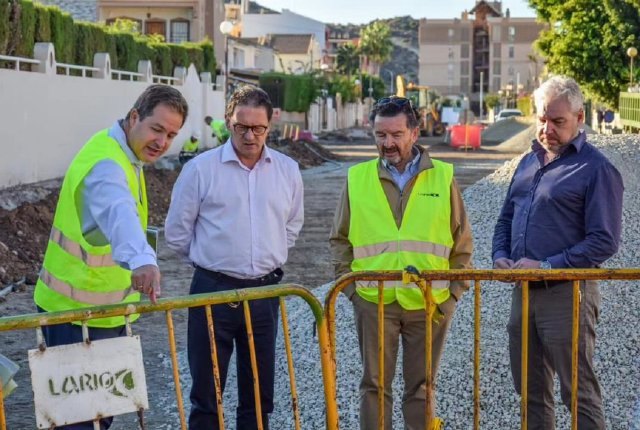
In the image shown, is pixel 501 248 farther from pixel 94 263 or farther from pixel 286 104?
Answer: pixel 286 104

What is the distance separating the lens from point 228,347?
17.5 ft

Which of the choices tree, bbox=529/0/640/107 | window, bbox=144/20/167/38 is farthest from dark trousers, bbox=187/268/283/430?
window, bbox=144/20/167/38

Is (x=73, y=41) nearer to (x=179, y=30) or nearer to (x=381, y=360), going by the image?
(x=381, y=360)

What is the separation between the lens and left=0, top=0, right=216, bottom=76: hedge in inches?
844

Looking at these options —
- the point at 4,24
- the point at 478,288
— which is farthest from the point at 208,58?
the point at 478,288

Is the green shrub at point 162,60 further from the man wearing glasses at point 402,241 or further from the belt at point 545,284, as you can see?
the belt at point 545,284

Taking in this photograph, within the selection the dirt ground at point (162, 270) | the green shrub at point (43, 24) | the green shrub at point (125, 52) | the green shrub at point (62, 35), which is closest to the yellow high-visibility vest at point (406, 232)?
the dirt ground at point (162, 270)

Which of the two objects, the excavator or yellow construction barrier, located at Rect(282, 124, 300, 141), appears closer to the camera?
yellow construction barrier, located at Rect(282, 124, 300, 141)

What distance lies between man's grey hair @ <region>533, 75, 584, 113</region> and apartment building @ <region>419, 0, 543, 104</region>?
155 meters

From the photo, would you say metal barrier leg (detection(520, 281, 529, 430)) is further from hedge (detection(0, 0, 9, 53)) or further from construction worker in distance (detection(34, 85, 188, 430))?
hedge (detection(0, 0, 9, 53))

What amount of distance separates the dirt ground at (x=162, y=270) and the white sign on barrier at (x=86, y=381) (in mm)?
2887

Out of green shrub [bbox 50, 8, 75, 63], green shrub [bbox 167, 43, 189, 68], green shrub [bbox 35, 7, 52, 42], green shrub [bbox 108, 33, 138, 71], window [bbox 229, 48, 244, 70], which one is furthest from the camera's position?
window [bbox 229, 48, 244, 70]

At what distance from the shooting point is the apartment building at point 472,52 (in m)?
158

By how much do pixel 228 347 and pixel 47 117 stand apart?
1569 cm
